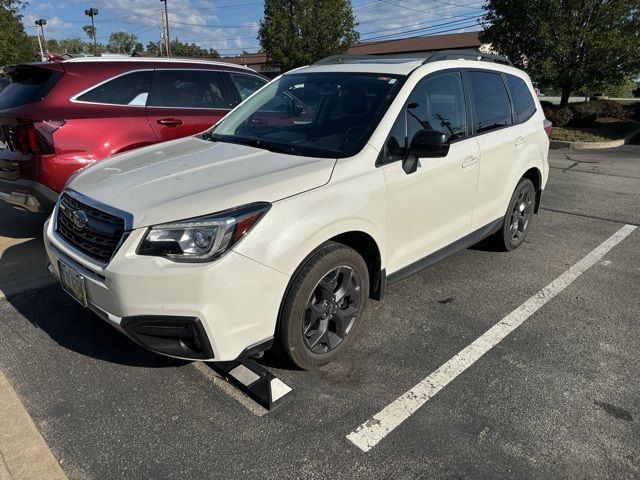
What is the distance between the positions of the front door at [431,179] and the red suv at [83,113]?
9.29ft

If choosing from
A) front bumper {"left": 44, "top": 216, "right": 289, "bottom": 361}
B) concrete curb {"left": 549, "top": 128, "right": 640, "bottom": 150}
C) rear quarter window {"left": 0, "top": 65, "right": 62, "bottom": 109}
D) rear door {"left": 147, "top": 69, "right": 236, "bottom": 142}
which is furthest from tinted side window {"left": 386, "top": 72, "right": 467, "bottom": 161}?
concrete curb {"left": 549, "top": 128, "right": 640, "bottom": 150}

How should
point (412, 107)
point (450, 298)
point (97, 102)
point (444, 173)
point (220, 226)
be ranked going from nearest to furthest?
point (220, 226)
point (412, 107)
point (444, 173)
point (450, 298)
point (97, 102)

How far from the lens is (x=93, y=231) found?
2631 mm

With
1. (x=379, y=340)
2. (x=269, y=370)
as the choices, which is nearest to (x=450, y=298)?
(x=379, y=340)

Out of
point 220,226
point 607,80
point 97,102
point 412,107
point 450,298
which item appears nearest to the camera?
point 220,226

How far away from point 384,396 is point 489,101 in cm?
272

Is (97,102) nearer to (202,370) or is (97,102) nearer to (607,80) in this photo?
(202,370)

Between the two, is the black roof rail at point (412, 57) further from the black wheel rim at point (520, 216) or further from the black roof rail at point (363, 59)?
the black wheel rim at point (520, 216)

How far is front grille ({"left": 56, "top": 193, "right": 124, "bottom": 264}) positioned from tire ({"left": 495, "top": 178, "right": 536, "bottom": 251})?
3.53 meters

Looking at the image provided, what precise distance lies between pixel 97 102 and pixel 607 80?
16.5 metres

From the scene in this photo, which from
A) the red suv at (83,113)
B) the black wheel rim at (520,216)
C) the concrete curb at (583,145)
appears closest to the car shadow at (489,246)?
the black wheel rim at (520,216)

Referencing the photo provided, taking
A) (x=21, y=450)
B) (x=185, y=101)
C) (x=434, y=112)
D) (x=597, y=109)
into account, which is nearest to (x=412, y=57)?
(x=434, y=112)

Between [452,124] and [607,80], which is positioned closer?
[452,124]

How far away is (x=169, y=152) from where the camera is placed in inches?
137
